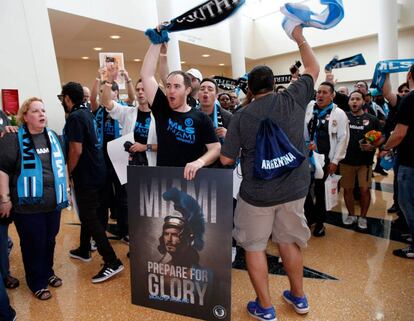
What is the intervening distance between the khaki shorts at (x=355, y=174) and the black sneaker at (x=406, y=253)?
0.83m

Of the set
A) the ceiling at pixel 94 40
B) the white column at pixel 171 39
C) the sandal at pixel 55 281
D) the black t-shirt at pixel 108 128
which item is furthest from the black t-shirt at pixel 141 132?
the ceiling at pixel 94 40

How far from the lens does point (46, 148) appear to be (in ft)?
7.33

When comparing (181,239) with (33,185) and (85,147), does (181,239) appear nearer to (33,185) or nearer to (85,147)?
(33,185)

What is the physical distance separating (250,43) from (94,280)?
1141 cm

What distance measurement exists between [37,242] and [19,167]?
541 mm

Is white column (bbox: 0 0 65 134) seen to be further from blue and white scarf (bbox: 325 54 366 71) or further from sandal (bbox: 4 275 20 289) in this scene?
blue and white scarf (bbox: 325 54 366 71)

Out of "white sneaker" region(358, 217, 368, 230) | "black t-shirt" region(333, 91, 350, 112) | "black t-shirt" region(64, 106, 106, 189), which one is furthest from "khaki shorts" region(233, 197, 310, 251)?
"black t-shirt" region(333, 91, 350, 112)

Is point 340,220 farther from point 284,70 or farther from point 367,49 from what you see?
point 284,70

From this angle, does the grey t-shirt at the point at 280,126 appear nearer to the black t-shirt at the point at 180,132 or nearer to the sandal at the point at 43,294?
the black t-shirt at the point at 180,132

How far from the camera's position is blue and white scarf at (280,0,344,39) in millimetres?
1772

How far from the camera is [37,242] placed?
225 cm

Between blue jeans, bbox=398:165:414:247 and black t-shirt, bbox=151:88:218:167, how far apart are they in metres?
1.54

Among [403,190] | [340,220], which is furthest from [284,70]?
[403,190]

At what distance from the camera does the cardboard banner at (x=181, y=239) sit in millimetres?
1782
